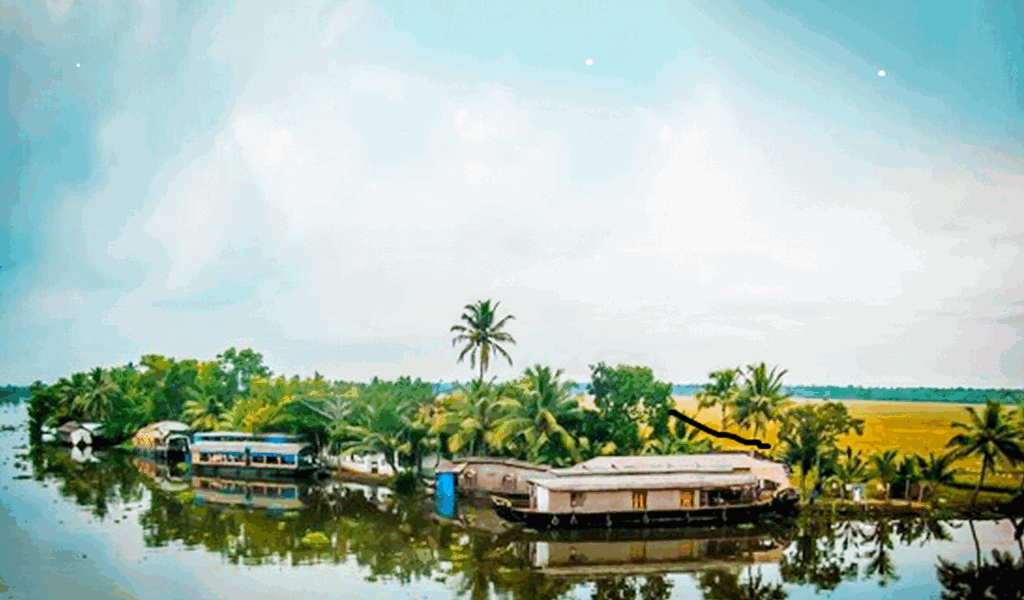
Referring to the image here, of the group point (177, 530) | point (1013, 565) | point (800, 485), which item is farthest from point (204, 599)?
point (800, 485)

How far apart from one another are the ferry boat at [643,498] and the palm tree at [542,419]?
3.05 m

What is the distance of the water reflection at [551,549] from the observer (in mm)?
15250

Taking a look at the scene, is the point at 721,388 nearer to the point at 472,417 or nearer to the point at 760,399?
the point at 760,399

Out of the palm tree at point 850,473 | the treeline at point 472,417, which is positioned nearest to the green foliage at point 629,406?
the treeline at point 472,417

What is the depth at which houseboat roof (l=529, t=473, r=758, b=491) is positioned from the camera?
19.5 meters

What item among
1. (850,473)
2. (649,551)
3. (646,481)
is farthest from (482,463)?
(850,473)

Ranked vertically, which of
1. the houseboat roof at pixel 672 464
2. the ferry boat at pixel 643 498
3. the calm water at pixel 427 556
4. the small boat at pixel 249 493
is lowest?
the calm water at pixel 427 556

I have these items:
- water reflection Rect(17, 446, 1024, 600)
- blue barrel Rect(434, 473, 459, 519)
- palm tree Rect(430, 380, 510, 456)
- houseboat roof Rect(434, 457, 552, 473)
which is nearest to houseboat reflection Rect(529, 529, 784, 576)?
water reflection Rect(17, 446, 1024, 600)

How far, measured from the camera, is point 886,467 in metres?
22.1

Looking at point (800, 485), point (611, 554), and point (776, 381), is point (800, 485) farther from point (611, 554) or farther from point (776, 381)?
point (611, 554)

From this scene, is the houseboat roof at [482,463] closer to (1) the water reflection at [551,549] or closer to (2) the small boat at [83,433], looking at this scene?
(1) the water reflection at [551,549]

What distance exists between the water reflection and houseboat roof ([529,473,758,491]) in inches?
37.6

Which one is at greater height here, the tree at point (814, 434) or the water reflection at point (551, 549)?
the tree at point (814, 434)

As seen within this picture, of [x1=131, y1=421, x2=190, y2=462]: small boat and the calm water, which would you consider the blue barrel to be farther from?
[x1=131, y1=421, x2=190, y2=462]: small boat
